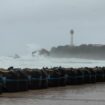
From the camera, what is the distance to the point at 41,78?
60.8 ft

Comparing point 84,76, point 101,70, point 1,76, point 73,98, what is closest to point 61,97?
point 73,98

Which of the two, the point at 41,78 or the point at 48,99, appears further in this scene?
the point at 41,78

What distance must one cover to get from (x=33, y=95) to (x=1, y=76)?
5.31 ft

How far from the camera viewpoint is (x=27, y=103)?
1323cm

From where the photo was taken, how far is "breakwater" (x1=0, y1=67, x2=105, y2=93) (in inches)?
659

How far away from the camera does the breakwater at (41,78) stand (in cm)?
1675

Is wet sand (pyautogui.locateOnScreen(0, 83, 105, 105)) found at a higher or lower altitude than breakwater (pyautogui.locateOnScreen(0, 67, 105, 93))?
lower

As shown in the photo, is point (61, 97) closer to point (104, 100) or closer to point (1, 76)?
point (104, 100)

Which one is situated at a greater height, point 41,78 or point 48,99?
point 41,78

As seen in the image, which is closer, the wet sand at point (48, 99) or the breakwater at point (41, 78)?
the wet sand at point (48, 99)

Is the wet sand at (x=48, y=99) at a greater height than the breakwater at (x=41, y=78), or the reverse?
the breakwater at (x=41, y=78)

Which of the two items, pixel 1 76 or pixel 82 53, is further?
pixel 82 53

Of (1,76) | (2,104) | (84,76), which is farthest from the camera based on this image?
(84,76)

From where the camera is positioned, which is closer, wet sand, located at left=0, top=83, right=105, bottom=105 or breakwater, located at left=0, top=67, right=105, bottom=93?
wet sand, located at left=0, top=83, right=105, bottom=105
